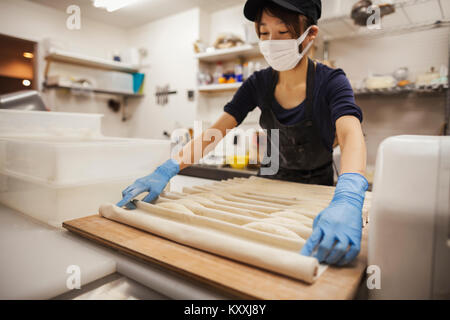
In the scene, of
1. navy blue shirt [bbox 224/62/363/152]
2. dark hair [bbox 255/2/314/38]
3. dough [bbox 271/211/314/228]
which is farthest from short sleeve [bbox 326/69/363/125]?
dough [bbox 271/211/314/228]

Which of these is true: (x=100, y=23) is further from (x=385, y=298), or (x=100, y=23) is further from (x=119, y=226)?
(x=385, y=298)

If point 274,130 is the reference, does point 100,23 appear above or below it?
above

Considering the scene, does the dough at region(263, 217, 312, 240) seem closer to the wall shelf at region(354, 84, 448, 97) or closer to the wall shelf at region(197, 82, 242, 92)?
the wall shelf at region(354, 84, 448, 97)

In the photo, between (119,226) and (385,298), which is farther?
(119,226)

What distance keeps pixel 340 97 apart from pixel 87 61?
3.84 m

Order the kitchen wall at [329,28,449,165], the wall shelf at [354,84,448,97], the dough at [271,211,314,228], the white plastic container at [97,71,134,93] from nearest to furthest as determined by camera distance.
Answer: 1. the dough at [271,211,314,228]
2. the wall shelf at [354,84,448,97]
3. the kitchen wall at [329,28,449,165]
4. the white plastic container at [97,71,134,93]

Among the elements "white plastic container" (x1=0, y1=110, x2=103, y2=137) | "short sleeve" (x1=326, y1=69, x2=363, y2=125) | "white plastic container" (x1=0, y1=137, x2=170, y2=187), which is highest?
"short sleeve" (x1=326, y1=69, x2=363, y2=125)

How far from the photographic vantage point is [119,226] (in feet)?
2.60

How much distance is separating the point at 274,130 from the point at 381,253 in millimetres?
999

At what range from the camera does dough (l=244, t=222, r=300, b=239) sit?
641mm

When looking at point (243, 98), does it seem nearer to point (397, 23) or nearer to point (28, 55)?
point (397, 23)

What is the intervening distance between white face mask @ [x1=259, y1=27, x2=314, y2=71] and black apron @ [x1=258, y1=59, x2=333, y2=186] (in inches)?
4.8
